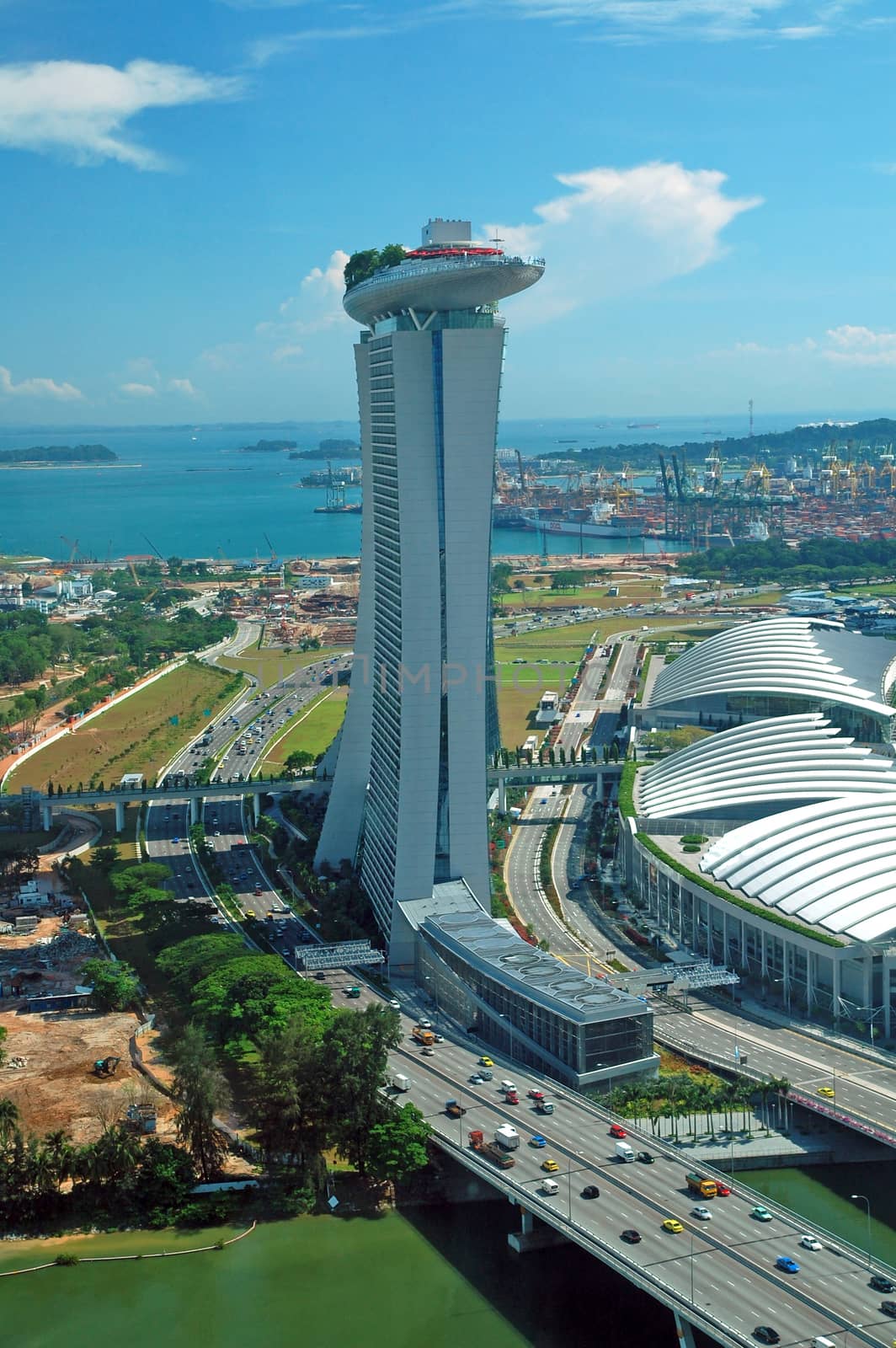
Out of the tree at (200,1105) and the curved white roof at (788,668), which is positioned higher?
the curved white roof at (788,668)

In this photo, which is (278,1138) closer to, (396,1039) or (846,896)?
(396,1039)

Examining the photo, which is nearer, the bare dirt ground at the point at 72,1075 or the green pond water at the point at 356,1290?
the green pond water at the point at 356,1290

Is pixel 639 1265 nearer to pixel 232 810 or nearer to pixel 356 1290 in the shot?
pixel 356 1290

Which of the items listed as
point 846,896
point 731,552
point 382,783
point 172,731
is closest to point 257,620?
point 172,731

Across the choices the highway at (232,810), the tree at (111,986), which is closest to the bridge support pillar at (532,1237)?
the tree at (111,986)

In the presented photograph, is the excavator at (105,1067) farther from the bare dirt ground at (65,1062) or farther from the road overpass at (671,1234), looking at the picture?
the road overpass at (671,1234)

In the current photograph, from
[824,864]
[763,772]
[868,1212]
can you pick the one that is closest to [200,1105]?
[868,1212]

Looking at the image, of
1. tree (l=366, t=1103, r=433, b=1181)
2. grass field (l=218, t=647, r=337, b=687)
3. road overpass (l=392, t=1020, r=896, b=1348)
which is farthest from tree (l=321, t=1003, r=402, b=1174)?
grass field (l=218, t=647, r=337, b=687)
